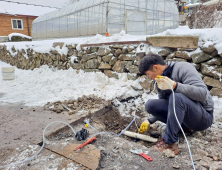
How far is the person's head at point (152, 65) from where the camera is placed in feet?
6.40

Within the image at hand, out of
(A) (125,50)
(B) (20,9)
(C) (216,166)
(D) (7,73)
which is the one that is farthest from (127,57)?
(B) (20,9)

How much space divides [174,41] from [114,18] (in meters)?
4.31

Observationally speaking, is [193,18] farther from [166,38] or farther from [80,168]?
[80,168]

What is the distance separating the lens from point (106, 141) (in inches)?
85.3

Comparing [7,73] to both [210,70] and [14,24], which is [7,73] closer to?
[210,70]

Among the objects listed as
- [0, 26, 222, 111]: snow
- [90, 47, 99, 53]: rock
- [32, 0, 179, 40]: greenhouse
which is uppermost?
[32, 0, 179, 40]: greenhouse

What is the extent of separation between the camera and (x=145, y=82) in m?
3.52

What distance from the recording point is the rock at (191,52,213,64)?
291 centimetres

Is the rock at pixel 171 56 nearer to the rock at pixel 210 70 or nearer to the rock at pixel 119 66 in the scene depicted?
the rock at pixel 210 70

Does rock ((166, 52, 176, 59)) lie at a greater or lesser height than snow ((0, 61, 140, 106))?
greater

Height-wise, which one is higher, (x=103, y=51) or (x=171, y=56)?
(x=103, y=51)

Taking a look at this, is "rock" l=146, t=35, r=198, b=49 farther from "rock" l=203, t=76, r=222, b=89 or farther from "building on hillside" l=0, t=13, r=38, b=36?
"building on hillside" l=0, t=13, r=38, b=36

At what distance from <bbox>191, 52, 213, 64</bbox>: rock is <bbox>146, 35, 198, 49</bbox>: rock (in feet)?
0.46

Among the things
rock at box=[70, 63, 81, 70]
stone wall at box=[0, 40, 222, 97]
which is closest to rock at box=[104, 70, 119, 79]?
stone wall at box=[0, 40, 222, 97]
